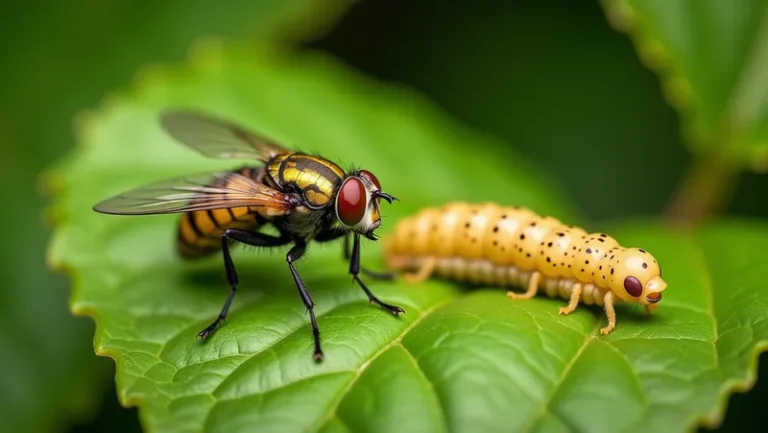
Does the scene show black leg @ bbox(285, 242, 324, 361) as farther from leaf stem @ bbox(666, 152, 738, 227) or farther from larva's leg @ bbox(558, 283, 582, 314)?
leaf stem @ bbox(666, 152, 738, 227)

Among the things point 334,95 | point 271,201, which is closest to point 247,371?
point 271,201

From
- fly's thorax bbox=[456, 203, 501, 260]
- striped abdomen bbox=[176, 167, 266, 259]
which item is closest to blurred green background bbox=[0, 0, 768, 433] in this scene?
striped abdomen bbox=[176, 167, 266, 259]

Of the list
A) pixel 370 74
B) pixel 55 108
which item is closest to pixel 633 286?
pixel 55 108

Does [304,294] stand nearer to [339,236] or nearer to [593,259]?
[339,236]

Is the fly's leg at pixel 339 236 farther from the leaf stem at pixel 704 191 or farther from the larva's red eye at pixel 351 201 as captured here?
the leaf stem at pixel 704 191

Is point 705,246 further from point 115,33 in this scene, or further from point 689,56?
point 115,33

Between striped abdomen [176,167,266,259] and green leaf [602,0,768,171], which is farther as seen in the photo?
green leaf [602,0,768,171]

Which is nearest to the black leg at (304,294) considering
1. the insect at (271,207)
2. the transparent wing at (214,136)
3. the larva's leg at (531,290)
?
the insect at (271,207)
